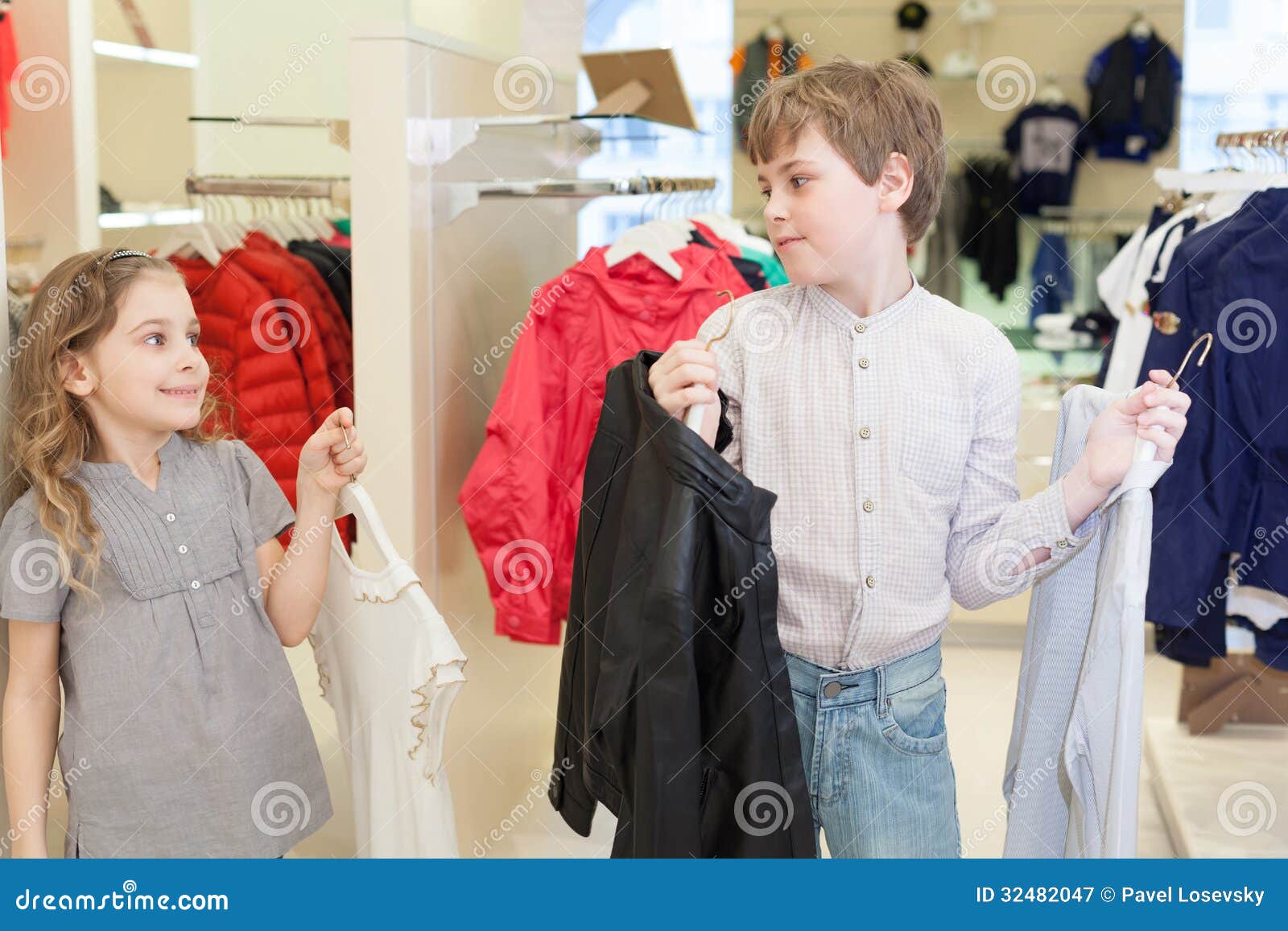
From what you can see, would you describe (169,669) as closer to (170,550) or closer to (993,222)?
(170,550)

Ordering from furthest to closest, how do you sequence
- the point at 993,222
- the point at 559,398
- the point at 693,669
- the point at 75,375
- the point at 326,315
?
1. the point at 993,222
2. the point at 326,315
3. the point at 559,398
4. the point at 75,375
5. the point at 693,669

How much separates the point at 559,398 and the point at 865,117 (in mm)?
1147

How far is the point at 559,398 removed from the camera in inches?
94.7

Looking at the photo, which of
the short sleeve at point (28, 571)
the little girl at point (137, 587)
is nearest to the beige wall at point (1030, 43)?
the little girl at point (137, 587)

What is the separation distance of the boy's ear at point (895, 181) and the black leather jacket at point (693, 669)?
0.36 m

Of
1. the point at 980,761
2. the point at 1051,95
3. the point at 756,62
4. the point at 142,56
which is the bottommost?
the point at 980,761

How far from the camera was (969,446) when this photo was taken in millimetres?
1436

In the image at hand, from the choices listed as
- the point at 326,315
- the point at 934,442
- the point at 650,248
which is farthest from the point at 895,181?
the point at 326,315

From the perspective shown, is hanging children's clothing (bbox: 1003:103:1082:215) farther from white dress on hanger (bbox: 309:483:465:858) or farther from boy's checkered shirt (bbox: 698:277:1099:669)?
white dress on hanger (bbox: 309:483:465:858)

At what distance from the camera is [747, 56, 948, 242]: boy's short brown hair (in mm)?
1375

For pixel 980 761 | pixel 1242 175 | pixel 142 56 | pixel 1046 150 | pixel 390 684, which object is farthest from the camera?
pixel 1046 150

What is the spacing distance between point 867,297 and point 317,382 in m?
1.43
